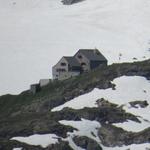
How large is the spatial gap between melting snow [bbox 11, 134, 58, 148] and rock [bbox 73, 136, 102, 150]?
2269mm

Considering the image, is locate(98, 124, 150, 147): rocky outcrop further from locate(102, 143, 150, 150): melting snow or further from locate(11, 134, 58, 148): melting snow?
locate(11, 134, 58, 148): melting snow

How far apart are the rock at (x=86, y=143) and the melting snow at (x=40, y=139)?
2.27 meters

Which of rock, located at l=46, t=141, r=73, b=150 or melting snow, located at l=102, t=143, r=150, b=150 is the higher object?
rock, located at l=46, t=141, r=73, b=150

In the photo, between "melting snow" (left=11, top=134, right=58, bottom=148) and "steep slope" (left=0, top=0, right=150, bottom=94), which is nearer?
"melting snow" (left=11, top=134, right=58, bottom=148)

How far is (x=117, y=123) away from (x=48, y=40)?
114m

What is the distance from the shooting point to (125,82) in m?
93.9

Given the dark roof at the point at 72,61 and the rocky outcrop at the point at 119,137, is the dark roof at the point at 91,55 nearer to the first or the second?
the dark roof at the point at 72,61

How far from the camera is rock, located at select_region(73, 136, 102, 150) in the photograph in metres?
73.3

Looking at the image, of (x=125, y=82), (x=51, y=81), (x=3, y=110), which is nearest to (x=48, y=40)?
(x=51, y=81)

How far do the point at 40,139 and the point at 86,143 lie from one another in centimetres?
485

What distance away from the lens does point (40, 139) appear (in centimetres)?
7338

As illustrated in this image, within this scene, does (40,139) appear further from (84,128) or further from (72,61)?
(72,61)

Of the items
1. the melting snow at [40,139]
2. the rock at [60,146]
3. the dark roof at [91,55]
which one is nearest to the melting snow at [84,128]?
the rock at [60,146]

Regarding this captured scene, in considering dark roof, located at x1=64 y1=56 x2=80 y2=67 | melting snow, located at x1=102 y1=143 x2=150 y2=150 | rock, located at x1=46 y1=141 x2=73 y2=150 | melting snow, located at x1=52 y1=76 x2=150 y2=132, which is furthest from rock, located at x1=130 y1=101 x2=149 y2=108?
dark roof, located at x1=64 y1=56 x2=80 y2=67
